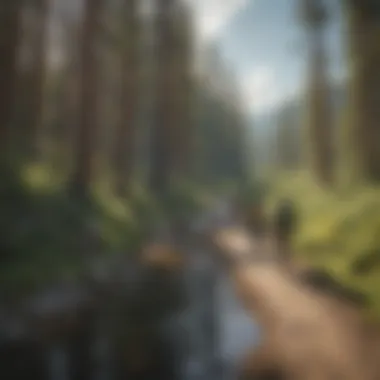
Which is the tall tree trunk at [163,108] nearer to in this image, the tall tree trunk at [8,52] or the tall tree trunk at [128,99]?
the tall tree trunk at [128,99]

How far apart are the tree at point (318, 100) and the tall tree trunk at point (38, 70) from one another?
979mm

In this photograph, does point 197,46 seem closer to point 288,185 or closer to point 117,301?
point 288,185

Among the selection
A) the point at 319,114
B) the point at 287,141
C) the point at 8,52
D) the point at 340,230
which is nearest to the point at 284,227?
the point at 340,230

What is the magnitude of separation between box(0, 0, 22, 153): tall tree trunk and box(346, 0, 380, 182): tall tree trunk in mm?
1258

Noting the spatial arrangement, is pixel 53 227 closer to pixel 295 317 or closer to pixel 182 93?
pixel 182 93

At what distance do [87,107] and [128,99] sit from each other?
160mm

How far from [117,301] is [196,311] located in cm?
28

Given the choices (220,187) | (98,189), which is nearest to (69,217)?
(98,189)

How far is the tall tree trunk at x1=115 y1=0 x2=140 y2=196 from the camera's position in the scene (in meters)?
2.37

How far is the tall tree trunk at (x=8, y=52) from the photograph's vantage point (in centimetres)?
240

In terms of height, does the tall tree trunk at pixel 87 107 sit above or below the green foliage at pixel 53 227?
above

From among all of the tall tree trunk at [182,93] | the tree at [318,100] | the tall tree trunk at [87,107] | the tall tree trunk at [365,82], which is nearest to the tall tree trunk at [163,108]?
the tall tree trunk at [182,93]

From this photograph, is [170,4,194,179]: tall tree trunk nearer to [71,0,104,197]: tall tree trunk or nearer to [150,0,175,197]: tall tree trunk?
[150,0,175,197]: tall tree trunk

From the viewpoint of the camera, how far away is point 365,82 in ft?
7.43
